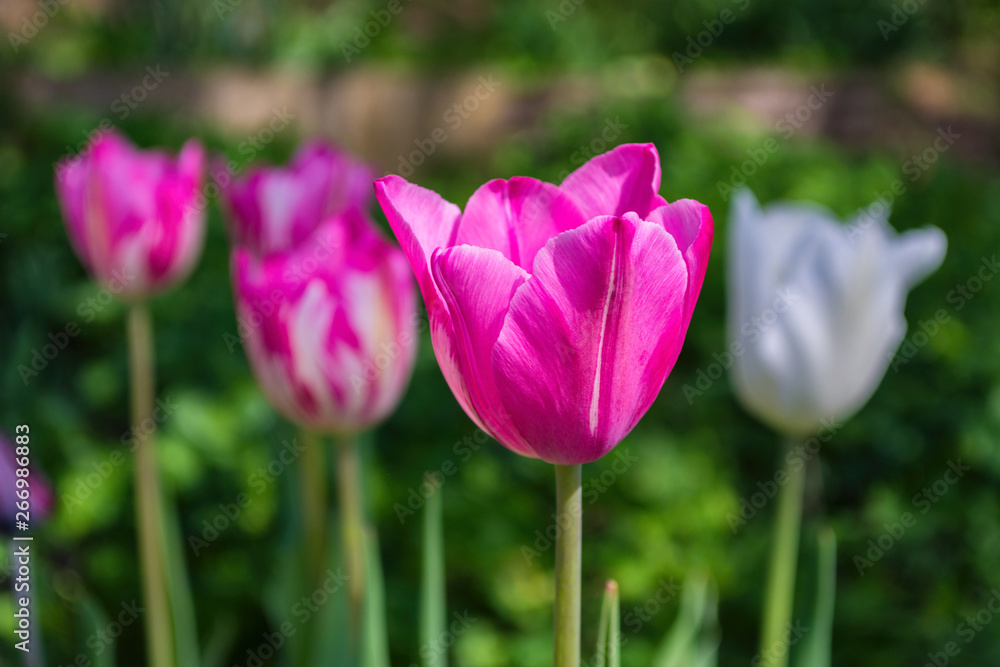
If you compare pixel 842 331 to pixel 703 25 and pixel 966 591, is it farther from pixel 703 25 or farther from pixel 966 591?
pixel 703 25

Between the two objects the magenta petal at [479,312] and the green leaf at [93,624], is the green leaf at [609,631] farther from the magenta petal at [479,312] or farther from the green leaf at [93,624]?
the green leaf at [93,624]

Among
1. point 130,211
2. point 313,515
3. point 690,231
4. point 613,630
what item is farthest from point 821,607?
point 130,211

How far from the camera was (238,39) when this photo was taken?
631 centimetres

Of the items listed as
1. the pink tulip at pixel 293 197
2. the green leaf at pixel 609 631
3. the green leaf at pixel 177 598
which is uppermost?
the pink tulip at pixel 293 197

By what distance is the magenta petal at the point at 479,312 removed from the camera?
1.76 feet

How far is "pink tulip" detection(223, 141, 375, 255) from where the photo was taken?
1.12 meters

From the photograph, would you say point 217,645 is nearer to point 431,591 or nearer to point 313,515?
point 313,515

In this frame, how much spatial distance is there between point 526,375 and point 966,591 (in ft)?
6.29

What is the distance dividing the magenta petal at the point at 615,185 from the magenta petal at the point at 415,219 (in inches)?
3.3

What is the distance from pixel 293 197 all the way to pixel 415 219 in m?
0.61

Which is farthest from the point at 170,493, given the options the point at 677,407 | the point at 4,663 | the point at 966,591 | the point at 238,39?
the point at 238,39

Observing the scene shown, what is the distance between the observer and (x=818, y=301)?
3.43 feet

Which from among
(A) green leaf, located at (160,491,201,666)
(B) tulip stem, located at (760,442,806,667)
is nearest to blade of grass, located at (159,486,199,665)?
(A) green leaf, located at (160,491,201,666)

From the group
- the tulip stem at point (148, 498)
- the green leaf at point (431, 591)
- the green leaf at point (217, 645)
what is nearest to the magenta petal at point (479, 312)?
the green leaf at point (431, 591)
